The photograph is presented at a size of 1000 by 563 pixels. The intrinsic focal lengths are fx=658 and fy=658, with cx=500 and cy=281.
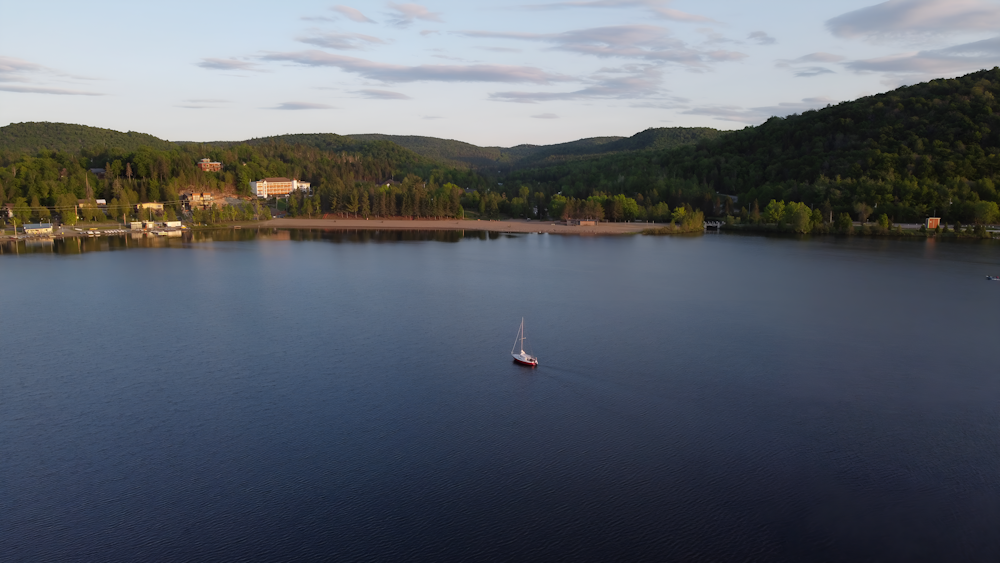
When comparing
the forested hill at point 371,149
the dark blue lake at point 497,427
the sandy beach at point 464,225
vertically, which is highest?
the forested hill at point 371,149

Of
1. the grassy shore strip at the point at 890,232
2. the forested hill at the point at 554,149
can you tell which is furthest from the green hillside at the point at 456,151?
the grassy shore strip at the point at 890,232

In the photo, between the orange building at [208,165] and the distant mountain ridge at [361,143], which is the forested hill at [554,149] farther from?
the orange building at [208,165]

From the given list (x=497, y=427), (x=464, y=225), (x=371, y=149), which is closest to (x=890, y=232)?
(x=464, y=225)

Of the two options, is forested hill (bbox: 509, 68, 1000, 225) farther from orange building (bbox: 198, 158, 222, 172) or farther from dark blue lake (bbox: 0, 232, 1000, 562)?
orange building (bbox: 198, 158, 222, 172)

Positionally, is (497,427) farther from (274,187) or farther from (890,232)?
(274,187)

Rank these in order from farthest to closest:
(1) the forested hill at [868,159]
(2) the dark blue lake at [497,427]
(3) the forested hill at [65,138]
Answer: (3) the forested hill at [65,138] → (1) the forested hill at [868,159] → (2) the dark blue lake at [497,427]

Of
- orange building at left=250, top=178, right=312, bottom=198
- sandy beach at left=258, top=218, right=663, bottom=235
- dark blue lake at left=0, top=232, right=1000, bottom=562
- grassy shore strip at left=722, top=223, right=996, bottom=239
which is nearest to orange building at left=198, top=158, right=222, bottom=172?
orange building at left=250, top=178, right=312, bottom=198

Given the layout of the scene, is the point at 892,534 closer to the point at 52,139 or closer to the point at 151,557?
the point at 151,557
